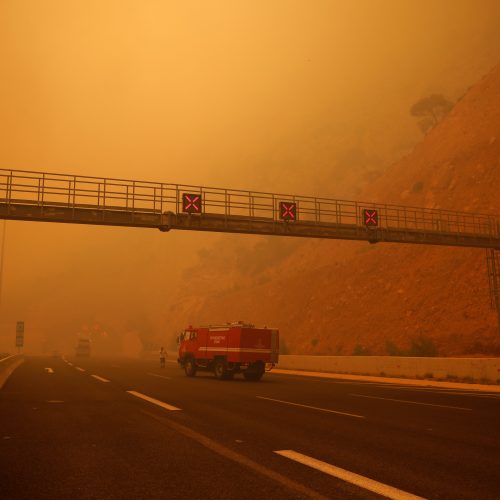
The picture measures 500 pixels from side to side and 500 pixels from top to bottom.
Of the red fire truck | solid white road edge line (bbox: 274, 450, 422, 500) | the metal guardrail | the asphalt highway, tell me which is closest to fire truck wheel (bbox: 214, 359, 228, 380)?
the red fire truck

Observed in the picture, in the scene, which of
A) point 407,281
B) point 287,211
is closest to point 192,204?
point 287,211

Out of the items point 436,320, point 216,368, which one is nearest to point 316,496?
point 216,368

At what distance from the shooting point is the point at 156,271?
137500 mm

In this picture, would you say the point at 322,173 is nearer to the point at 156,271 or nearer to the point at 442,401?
the point at 156,271

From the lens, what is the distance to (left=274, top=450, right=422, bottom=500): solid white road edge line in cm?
546

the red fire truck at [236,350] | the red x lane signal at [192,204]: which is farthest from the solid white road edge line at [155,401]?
the red x lane signal at [192,204]

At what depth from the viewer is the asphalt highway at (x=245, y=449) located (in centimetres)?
577

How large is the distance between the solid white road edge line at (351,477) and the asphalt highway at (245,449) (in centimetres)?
1

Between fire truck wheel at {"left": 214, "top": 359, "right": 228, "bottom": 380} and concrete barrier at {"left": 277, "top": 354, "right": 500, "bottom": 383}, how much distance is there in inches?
321

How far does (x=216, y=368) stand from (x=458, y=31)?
14131 centimetres

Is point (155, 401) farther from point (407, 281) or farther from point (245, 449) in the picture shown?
point (407, 281)

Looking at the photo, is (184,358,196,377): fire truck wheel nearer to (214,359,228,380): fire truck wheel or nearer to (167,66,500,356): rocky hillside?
(214,359,228,380): fire truck wheel

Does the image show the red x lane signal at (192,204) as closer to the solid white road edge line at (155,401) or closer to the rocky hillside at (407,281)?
the solid white road edge line at (155,401)

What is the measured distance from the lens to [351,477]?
6.17m
